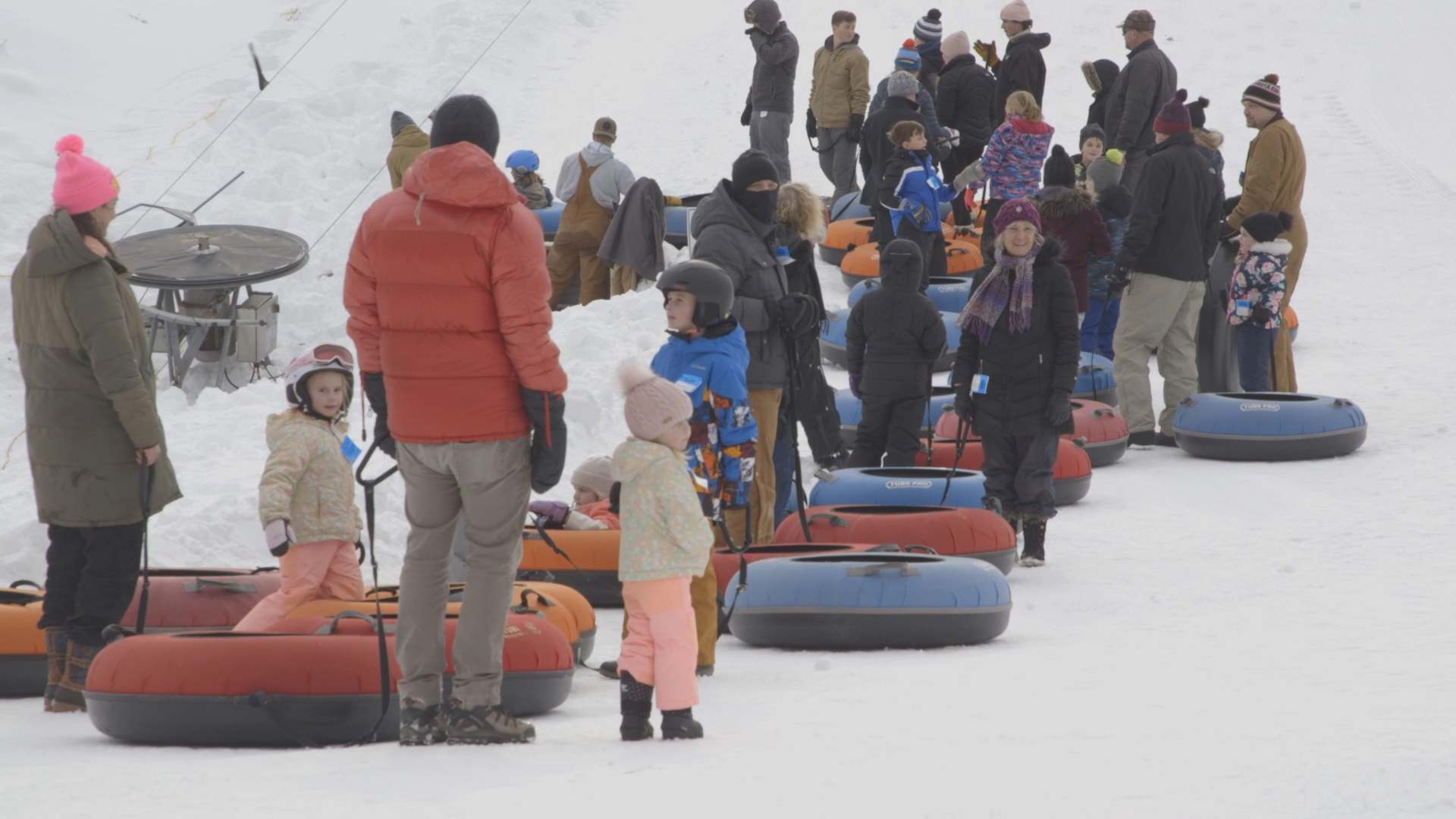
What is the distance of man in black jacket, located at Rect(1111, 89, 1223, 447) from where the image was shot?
30.6 ft

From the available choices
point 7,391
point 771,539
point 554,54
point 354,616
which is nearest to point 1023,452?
point 771,539

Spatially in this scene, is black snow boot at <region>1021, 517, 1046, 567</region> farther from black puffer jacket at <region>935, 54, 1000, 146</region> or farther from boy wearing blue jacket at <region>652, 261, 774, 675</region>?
black puffer jacket at <region>935, 54, 1000, 146</region>

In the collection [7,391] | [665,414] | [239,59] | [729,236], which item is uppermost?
[239,59]

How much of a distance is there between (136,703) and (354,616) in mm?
693

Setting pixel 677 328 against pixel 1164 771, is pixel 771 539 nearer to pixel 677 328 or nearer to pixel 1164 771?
pixel 677 328

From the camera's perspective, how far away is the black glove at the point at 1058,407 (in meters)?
7.23

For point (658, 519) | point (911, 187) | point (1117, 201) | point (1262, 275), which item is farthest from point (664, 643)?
point (1117, 201)

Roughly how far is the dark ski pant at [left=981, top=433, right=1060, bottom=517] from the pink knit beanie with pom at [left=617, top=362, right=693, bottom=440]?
3051 millimetres

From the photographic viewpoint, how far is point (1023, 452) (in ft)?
24.4

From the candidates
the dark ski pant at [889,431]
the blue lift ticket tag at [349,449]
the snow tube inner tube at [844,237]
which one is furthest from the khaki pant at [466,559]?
the snow tube inner tube at [844,237]

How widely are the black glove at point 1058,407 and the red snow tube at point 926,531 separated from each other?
51cm

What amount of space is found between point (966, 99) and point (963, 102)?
1.8 inches

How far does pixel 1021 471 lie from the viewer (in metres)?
7.41

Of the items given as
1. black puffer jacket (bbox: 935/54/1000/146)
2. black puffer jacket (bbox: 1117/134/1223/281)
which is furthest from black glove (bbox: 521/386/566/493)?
black puffer jacket (bbox: 935/54/1000/146)
